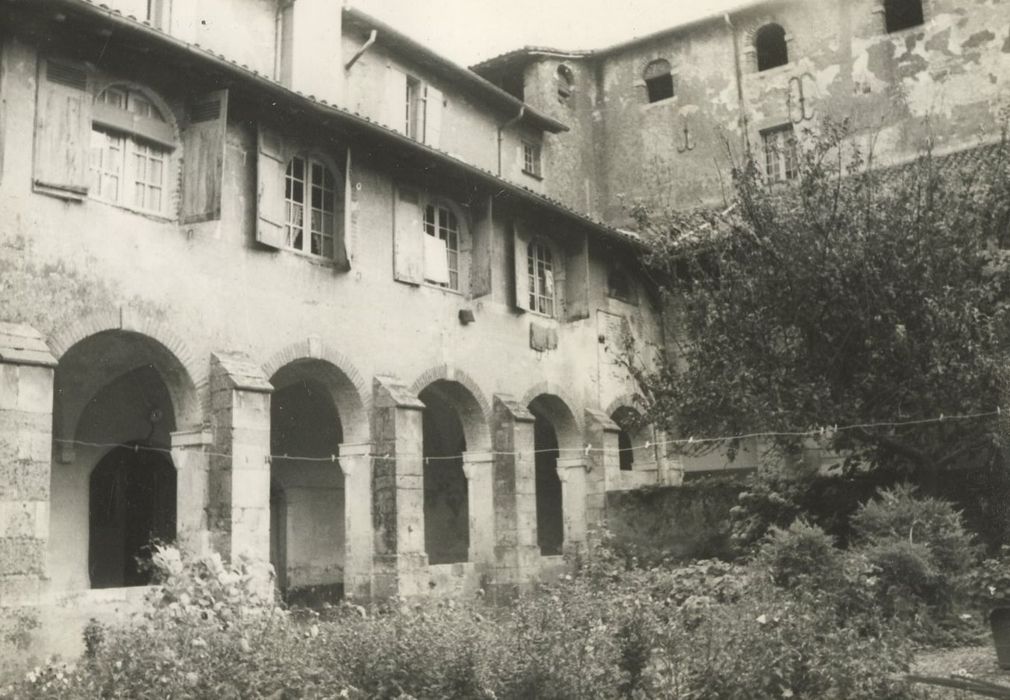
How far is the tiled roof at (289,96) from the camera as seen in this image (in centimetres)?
1011

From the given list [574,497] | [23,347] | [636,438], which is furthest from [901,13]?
[23,347]

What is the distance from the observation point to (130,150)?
11406 millimetres

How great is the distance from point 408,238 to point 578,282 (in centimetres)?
441

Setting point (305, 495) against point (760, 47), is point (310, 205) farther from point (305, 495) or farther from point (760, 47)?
point (760, 47)

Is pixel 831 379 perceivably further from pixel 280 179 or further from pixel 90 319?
pixel 90 319

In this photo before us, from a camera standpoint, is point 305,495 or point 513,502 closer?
point 513,502

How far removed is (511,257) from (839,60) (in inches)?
385

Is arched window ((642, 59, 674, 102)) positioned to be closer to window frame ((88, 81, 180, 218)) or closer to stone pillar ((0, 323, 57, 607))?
window frame ((88, 81, 180, 218))

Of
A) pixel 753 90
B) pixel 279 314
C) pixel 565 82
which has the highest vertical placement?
pixel 565 82

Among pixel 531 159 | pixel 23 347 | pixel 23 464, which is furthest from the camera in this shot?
pixel 531 159

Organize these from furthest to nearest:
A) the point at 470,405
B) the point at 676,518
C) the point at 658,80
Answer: the point at 658,80 → the point at 676,518 → the point at 470,405

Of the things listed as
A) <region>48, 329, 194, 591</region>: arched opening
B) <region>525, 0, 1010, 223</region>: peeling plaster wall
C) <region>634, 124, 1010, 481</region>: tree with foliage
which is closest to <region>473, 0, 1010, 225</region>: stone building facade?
<region>525, 0, 1010, 223</region>: peeling plaster wall

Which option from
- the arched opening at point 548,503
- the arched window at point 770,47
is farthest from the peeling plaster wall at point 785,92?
the arched opening at point 548,503

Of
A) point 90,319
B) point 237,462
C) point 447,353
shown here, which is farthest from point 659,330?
point 90,319
